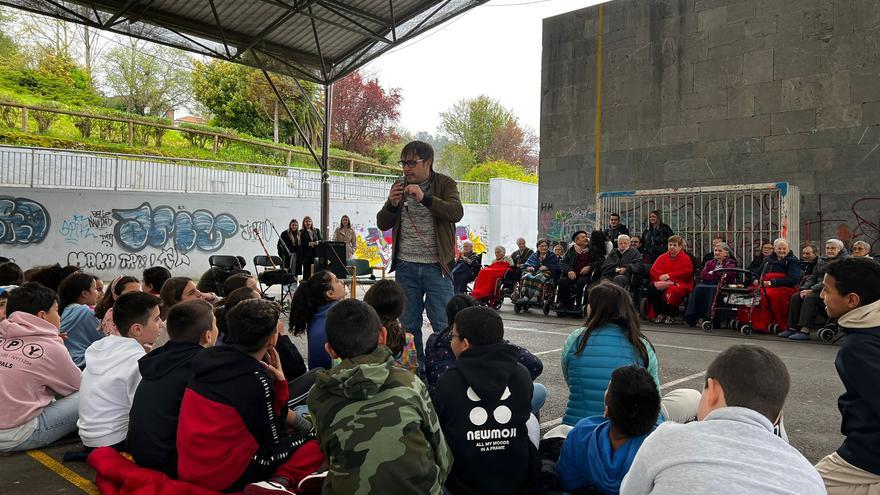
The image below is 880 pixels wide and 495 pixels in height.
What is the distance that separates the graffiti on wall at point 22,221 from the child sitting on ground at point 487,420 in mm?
17145

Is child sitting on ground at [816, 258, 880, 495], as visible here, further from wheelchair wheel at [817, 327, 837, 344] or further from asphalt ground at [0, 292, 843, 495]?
wheelchair wheel at [817, 327, 837, 344]

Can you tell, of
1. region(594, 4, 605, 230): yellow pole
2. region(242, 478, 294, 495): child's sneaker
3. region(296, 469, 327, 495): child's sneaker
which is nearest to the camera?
region(242, 478, 294, 495): child's sneaker

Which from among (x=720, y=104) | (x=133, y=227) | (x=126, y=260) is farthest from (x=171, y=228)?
(x=720, y=104)

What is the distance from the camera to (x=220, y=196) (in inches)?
777

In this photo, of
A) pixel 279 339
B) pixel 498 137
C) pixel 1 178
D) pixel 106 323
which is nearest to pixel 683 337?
pixel 279 339

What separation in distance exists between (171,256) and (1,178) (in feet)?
15.3

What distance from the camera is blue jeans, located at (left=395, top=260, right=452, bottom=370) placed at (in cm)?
499

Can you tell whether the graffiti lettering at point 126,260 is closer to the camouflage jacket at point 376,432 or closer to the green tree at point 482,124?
the camouflage jacket at point 376,432

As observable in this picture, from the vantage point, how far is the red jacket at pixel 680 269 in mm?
10625

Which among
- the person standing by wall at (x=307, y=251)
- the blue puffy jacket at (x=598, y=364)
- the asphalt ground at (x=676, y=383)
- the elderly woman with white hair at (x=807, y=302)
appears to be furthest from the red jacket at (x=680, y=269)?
the blue puffy jacket at (x=598, y=364)

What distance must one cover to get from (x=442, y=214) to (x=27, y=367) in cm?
288

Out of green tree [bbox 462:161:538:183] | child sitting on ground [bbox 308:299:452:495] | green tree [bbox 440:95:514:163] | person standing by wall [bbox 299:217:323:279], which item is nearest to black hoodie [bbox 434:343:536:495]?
child sitting on ground [bbox 308:299:452:495]

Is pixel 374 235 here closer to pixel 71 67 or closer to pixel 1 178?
pixel 1 178

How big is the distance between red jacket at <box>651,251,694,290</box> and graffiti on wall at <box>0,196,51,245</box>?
1542 centimetres
